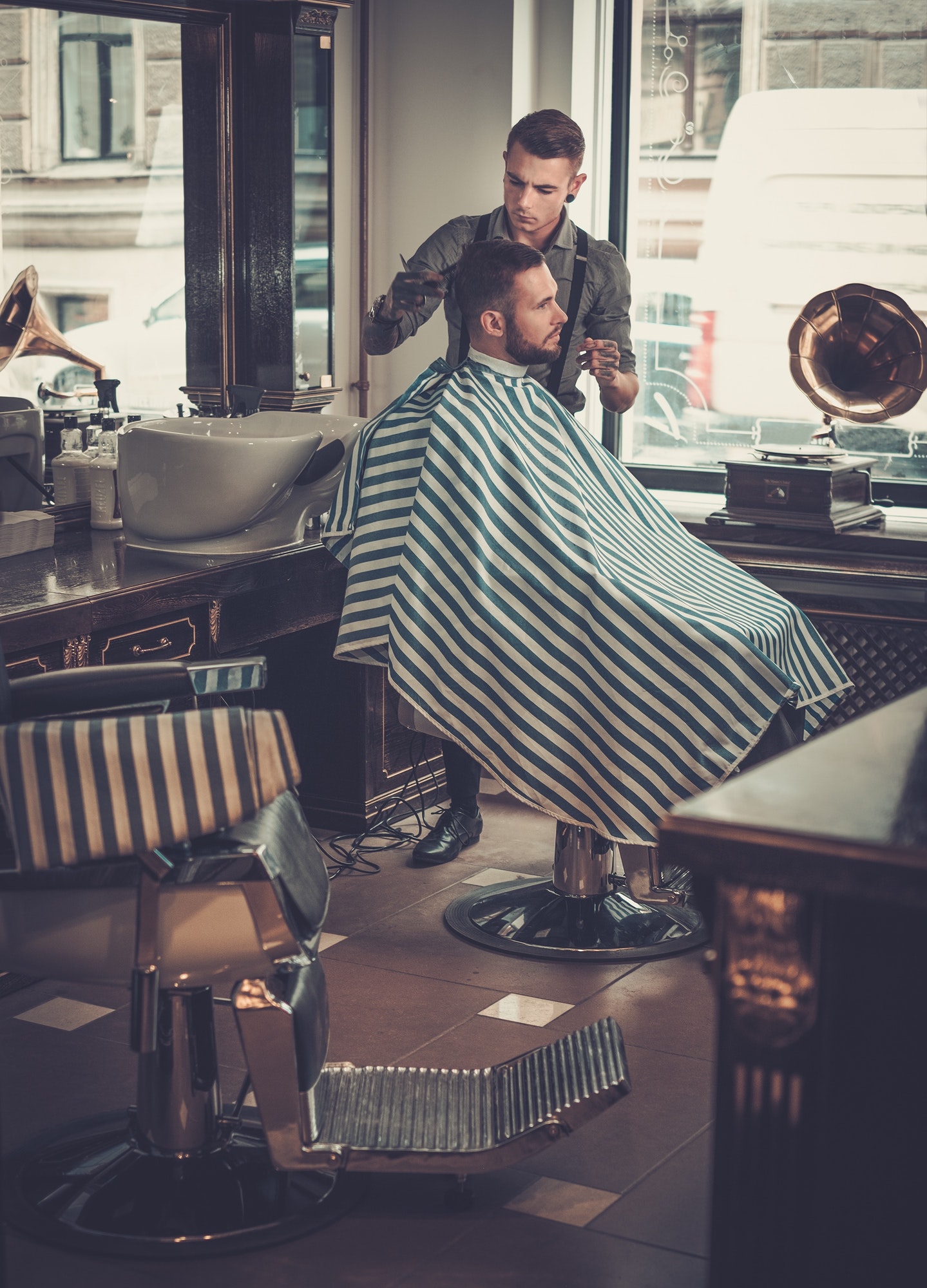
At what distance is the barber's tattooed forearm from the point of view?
3.15 metres

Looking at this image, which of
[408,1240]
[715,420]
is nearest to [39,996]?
[408,1240]

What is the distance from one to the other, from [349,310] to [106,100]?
100 cm

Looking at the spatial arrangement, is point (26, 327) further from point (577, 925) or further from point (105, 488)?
point (577, 925)

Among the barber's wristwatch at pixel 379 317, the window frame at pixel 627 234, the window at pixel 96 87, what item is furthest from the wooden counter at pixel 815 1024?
the window frame at pixel 627 234

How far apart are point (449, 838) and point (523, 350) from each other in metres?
1.23

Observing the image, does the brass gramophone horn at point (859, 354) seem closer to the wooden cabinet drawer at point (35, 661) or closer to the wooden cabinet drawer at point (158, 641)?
the wooden cabinet drawer at point (158, 641)

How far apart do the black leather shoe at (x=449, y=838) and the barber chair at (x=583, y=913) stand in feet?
0.94

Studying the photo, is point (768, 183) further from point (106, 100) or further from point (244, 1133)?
point (244, 1133)

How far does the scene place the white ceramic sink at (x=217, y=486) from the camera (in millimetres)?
2881

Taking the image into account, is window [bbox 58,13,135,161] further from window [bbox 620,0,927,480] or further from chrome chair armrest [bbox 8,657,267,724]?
window [bbox 620,0,927,480]

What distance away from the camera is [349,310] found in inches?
161

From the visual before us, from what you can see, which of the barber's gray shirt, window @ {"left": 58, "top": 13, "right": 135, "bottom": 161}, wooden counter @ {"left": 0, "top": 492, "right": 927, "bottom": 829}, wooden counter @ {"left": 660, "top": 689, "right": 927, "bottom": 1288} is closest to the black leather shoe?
wooden counter @ {"left": 0, "top": 492, "right": 927, "bottom": 829}

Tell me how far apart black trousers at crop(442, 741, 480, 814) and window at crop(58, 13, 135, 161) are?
152cm

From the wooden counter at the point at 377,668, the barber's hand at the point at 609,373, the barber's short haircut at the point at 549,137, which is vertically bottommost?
the wooden counter at the point at 377,668
